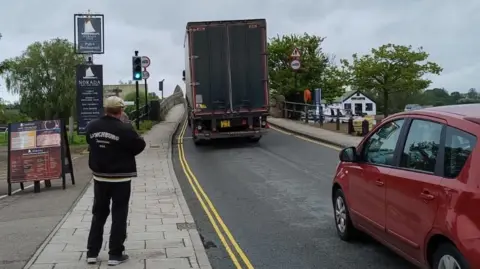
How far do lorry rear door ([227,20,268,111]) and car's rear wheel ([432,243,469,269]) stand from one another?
14.9m

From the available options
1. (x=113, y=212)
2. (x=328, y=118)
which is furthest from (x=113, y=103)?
(x=328, y=118)

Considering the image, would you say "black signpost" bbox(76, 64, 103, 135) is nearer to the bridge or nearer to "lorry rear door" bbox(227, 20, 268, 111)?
the bridge

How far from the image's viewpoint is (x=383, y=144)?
604 cm

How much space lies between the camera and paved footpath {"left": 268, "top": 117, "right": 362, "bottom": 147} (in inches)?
763

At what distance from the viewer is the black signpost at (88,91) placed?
61.9 feet

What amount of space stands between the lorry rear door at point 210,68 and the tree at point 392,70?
31.3 meters

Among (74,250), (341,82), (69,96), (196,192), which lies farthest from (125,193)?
(69,96)

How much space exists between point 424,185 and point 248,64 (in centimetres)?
1491

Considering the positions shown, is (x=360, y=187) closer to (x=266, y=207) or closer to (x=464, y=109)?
(x=464, y=109)

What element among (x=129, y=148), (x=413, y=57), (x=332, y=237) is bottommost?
(x=332, y=237)

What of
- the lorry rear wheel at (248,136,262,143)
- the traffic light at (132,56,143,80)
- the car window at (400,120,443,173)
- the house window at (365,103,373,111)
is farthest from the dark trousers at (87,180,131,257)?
the house window at (365,103,373,111)

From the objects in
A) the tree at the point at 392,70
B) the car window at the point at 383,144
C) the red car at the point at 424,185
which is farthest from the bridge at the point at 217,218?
the tree at the point at 392,70

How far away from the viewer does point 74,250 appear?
Result: 6.78m

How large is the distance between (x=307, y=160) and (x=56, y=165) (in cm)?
670
